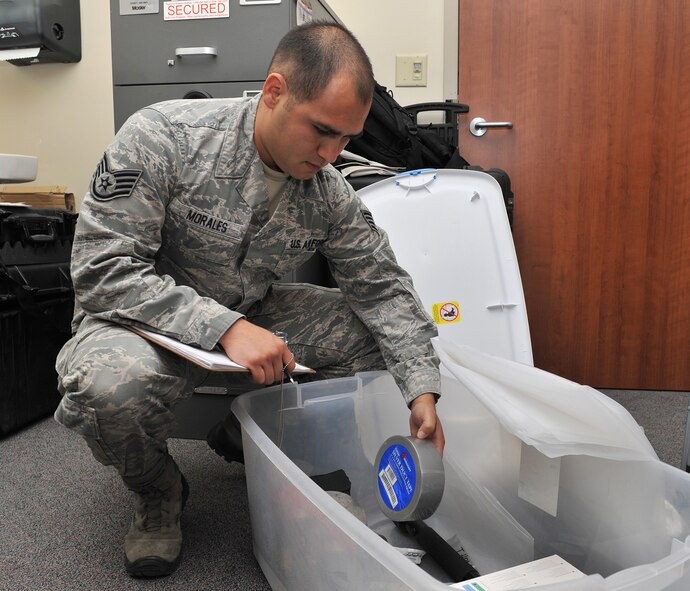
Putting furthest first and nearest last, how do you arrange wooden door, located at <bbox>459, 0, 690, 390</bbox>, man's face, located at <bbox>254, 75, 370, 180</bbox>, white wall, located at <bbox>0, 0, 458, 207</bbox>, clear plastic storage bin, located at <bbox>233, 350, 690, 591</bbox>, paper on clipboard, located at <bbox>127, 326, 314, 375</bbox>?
1. white wall, located at <bbox>0, 0, 458, 207</bbox>
2. wooden door, located at <bbox>459, 0, 690, 390</bbox>
3. man's face, located at <bbox>254, 75, 370, 180</bbox>
4. paper on clipboard, located at <bbox>127, 326, 314, 375</bbox>
5. clear plastic storage bin, located at <bbox>233, 350, 690, 591</bbox>

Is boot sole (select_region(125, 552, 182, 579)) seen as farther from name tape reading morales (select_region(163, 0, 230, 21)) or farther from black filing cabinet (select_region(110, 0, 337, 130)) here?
name tape reading morales (select_region(163, 0, 230, 21))

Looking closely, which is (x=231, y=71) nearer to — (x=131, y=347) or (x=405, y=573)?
(x=131, y=347)

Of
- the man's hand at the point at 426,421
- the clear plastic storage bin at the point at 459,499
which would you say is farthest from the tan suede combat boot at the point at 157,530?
the man's hand at the point at 426,421

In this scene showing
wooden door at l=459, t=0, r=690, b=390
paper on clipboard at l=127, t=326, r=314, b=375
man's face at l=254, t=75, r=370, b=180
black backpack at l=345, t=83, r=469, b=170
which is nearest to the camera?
paper on clipboard at l=127, t=326, r=314, b=375

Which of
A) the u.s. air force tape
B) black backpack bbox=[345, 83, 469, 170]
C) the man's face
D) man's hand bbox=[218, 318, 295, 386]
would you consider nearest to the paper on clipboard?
man's hand bbox=[218, 318, 295, 386]

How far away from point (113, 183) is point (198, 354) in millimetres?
274

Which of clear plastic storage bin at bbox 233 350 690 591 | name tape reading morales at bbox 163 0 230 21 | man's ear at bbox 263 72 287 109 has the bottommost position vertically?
clear plastic storage bin at bbox 233 350 690 591

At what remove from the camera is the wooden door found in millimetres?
1857

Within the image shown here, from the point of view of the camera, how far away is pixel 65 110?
211 cm

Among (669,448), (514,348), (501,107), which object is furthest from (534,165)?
(669,448)

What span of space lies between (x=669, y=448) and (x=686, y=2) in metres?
1.32

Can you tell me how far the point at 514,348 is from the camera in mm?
1434

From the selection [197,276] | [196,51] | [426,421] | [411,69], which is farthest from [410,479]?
[411,69]

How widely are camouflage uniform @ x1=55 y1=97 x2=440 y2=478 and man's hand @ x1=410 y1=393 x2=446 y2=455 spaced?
0.06 feet
